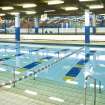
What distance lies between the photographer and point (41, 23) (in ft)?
94.6

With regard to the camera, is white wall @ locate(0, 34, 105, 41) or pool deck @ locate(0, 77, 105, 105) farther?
white wall @ locate(0, 34, 105, 41)

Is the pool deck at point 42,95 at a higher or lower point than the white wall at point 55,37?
lower

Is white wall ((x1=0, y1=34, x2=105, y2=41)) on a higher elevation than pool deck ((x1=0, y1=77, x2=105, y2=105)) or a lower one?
higher

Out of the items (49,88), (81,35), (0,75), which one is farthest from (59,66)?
(81,35)

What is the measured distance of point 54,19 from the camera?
28125 millimetres

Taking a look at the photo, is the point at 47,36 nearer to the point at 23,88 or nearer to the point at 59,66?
the point at 59,66

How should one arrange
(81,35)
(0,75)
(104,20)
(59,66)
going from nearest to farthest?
(0,75) < (59,66) < (81,35) < (104,20)

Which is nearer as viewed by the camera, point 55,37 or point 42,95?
point 42,95

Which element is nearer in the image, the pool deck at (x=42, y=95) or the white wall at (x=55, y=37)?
the pool deck at (x=42, y=95)

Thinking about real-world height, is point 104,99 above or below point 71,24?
below

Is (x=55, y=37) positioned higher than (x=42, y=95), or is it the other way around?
(x=55, y=37)

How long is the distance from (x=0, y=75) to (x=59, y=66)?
317 centimetres

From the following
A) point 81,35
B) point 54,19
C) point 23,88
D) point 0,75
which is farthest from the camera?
point 54,19

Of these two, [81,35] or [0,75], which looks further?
[81,35]
